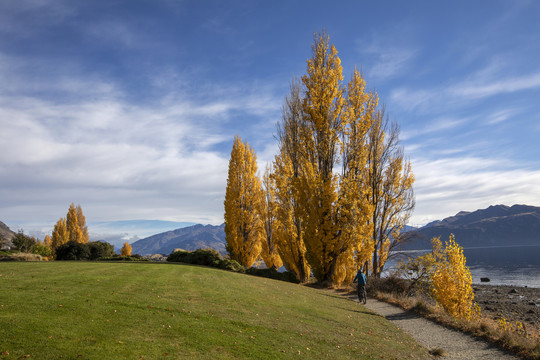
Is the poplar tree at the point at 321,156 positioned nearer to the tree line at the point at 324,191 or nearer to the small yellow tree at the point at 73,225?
the tree line at the point at 324,191

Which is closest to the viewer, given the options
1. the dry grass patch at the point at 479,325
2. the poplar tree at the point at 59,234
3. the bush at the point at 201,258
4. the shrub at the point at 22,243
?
the dry grass patch at the point at 479,325

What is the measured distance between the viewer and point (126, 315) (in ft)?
28.3

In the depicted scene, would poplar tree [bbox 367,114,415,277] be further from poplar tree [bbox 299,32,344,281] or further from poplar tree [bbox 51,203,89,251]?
poplar tree [bbox 51,203,89,251]

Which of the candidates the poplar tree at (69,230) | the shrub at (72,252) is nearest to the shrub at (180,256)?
the shrub at (72,252)

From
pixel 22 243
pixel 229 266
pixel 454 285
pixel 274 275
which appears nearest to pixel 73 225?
pixel 22 243

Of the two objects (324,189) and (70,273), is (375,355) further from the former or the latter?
(324,189)

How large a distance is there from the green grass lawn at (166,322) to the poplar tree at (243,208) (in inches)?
653

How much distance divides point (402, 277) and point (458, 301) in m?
8.01

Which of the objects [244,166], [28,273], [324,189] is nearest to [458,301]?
[324,189]

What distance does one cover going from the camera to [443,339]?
40.2 feet

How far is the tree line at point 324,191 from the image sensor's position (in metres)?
23.1

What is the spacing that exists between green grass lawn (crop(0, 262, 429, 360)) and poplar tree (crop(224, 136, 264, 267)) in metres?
16.6

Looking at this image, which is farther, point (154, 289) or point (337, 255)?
point (337, 255)

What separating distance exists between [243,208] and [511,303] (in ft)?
87.1
